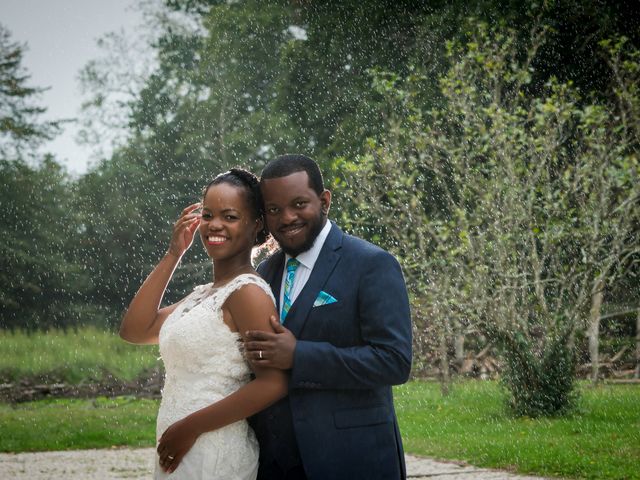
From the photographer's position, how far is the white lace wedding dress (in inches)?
95.3

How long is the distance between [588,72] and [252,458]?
40.8 feet

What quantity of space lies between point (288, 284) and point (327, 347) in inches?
12.3

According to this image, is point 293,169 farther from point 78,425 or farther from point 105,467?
point 78,425

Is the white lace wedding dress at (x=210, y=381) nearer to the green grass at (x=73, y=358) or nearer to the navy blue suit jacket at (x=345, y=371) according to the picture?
the navy blue suit jacket at (x=345, y=371)

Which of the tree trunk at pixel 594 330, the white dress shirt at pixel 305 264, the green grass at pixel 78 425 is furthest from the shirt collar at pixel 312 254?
the tree trunk at pixel 594 330

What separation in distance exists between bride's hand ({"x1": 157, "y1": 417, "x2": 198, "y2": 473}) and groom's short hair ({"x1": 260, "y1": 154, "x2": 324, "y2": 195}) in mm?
718

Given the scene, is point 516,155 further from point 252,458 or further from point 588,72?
point 252,458

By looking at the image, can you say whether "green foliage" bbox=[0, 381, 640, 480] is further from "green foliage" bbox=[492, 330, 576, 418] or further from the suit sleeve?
the suit sleeve

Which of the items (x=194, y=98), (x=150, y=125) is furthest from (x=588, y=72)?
(x=150, y=125)

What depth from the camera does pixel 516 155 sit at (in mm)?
10758

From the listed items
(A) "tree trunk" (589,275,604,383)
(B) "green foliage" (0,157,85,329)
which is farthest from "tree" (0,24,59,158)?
(A) "tree trunk" (589,275,604,383)

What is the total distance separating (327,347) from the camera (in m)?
2.31

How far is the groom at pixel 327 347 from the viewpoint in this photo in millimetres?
2301

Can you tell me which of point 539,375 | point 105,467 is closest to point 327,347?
point 105,467
